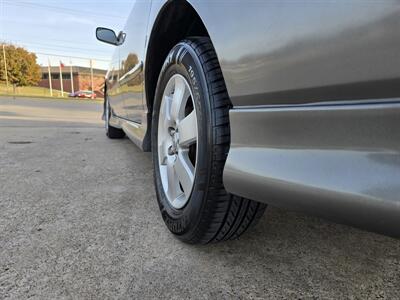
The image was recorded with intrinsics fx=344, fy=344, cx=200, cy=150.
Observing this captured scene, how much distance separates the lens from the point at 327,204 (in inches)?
31.0

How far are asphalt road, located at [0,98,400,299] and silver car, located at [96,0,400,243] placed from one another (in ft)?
0.48

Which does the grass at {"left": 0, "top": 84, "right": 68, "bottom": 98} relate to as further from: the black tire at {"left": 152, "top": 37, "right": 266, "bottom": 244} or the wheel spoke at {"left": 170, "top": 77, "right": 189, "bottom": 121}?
the black tire at {"left": 152, "top": 37, "right": 266, "bottom": 244}

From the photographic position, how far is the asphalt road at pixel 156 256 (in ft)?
3.77

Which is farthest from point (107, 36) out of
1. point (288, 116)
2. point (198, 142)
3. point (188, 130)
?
point (288, 116)

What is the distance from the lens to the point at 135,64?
237 cm

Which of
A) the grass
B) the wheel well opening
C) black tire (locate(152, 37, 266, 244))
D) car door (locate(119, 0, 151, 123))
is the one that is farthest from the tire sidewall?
the grass

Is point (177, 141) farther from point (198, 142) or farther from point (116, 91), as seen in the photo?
point (116, 91)

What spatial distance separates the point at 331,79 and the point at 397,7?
0.18m

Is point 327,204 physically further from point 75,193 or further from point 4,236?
point 75,193

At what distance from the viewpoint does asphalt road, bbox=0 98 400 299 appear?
115 centimetres

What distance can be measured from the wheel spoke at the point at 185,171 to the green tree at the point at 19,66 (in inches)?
1771

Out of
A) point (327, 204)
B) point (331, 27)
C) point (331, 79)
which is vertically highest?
point (331, 27)

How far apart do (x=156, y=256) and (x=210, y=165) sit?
0.48 metres

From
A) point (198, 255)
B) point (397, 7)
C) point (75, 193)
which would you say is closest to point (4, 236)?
point (75, 193)
